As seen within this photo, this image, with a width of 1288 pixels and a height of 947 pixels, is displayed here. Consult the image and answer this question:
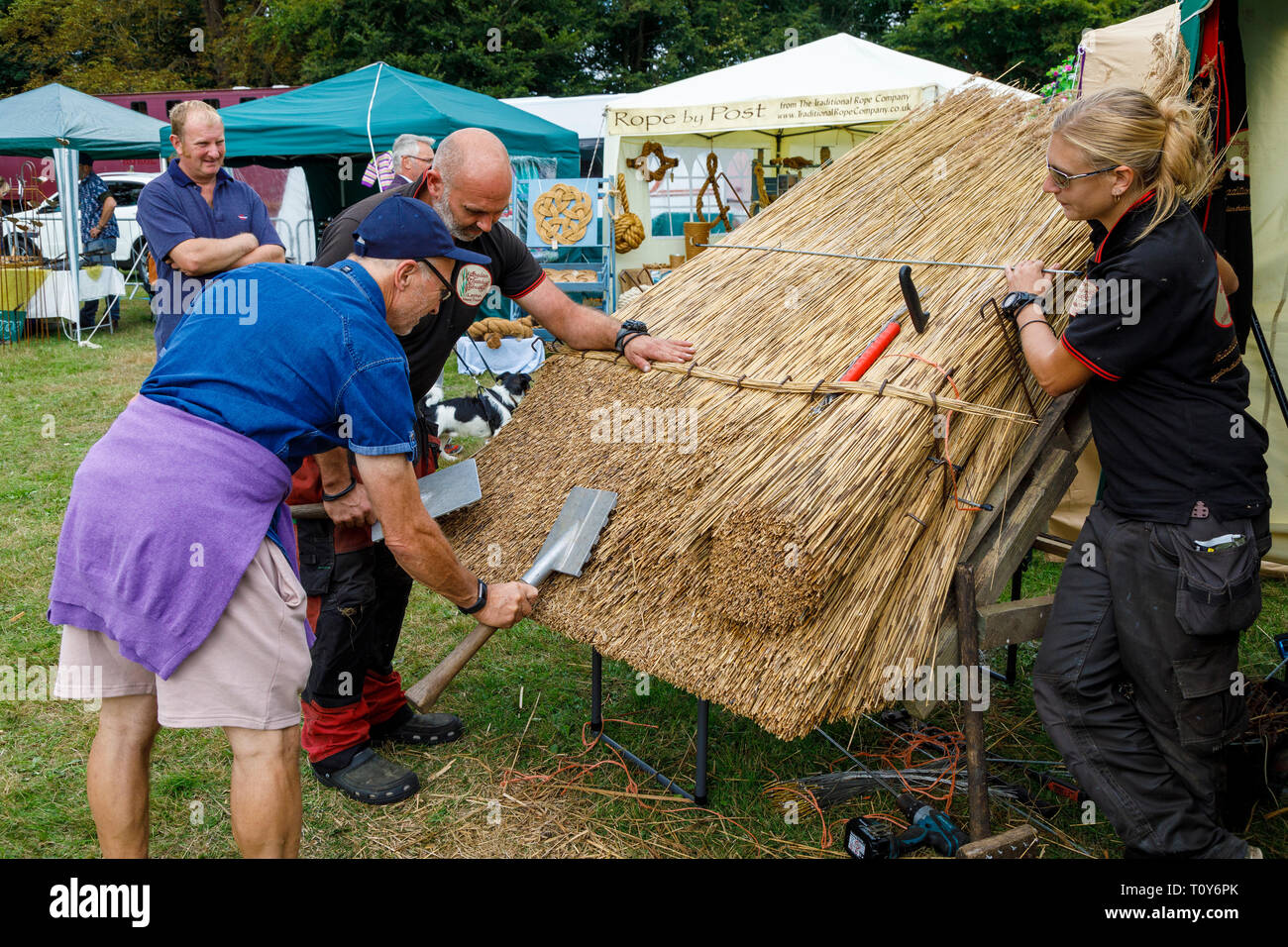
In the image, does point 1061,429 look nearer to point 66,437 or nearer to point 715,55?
point 66,437

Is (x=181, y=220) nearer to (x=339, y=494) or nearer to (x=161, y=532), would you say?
(x=339, y=494)

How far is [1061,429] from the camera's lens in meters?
2.67

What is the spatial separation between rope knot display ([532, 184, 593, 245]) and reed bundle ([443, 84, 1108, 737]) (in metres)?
6.69

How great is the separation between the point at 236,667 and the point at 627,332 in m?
1.72

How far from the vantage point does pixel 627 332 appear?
3250mm

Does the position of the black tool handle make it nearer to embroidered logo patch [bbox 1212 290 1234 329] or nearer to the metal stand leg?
embroidered logo patch [bbox 1212 290 1234 329]

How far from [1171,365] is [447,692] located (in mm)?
2818

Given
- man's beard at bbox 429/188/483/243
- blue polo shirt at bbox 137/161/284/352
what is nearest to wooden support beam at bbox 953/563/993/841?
man's beard at bbox 429/188/483/243

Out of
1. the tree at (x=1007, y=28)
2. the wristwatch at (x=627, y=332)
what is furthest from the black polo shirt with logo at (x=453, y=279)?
the tree at (x=1007, y=28)

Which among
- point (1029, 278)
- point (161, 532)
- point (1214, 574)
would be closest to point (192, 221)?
point (161, 532)

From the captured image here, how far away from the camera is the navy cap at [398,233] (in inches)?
90.2

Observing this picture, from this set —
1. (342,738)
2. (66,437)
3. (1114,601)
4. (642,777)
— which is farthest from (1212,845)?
(66,437)

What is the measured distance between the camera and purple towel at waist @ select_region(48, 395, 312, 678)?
1931mm

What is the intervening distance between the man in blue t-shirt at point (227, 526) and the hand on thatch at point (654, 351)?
1117mm
